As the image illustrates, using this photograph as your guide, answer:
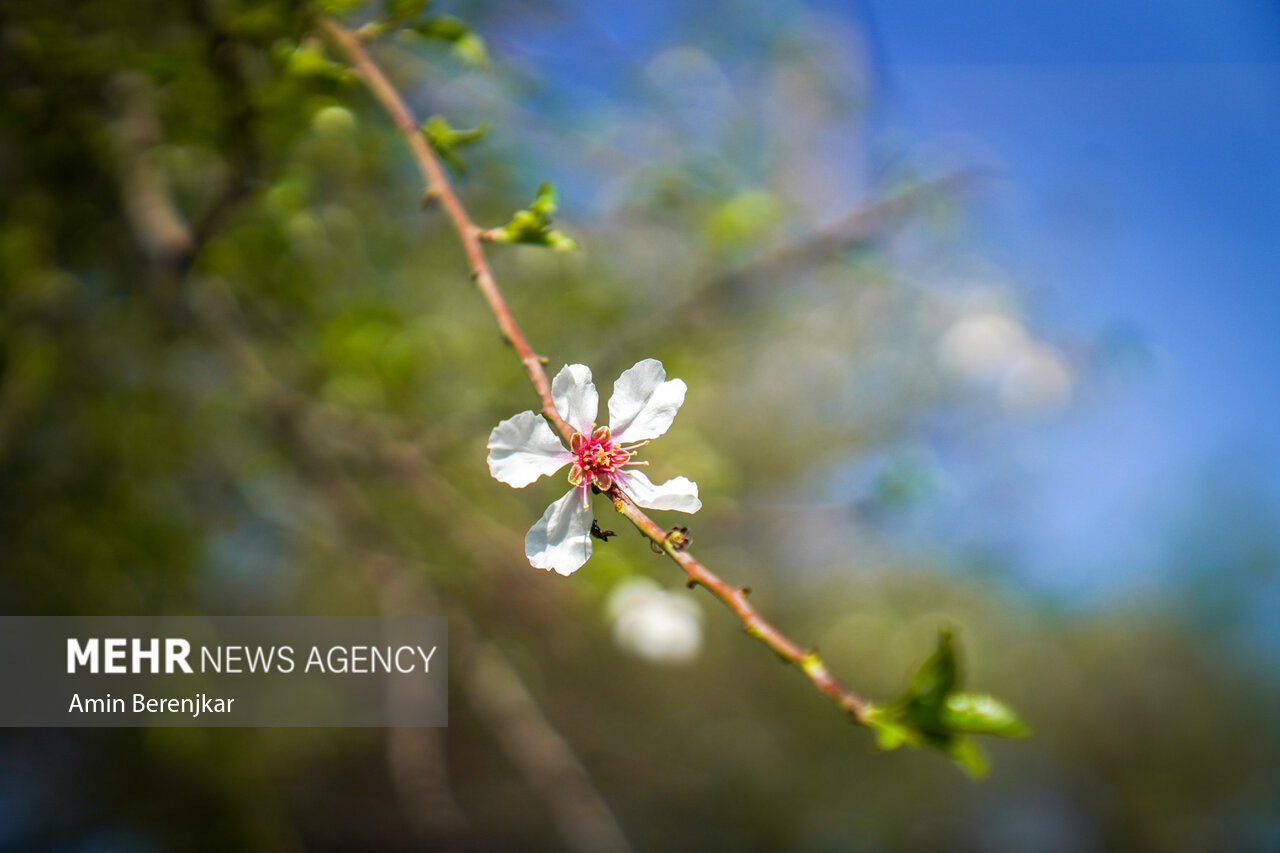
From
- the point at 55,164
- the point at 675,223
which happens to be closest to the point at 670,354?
the point at 675,223

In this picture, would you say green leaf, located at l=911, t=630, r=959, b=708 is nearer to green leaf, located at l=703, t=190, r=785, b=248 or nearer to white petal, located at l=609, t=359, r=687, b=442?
white petal, located at l=609, t=359, r=687, b=442

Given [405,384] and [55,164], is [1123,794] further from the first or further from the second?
[55,164]

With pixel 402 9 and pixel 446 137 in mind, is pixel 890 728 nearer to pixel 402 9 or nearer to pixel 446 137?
pixel 446 137

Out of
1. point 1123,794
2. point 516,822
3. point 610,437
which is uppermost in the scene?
point 516,822

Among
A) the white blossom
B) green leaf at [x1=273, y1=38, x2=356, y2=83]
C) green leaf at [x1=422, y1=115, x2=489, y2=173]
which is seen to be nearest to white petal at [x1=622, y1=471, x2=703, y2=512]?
the white blossom

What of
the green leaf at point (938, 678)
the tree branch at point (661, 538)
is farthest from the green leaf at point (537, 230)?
the green leaf at point (938, 678)

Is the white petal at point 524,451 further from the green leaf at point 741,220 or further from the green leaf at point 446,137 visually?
the green leaf at point 741,220
